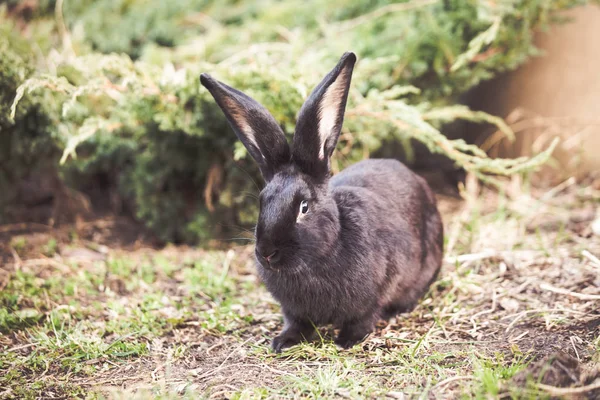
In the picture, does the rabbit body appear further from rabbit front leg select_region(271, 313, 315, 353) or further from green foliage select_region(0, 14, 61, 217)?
green foliage select_region(0, 14, 61, 217)

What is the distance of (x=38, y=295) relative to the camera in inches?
147

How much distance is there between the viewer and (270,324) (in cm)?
355

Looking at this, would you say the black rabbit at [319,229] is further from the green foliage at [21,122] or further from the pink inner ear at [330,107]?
the green foliage at [21,122]

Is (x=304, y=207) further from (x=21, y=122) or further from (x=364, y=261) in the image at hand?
(x=21, y=122)

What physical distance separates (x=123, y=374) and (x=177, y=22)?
470cm

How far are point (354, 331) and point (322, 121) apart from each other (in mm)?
1216

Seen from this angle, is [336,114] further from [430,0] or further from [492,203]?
[492,203]

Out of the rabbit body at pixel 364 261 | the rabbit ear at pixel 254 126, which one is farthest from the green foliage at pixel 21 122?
the rabbit body at pixel 364 261

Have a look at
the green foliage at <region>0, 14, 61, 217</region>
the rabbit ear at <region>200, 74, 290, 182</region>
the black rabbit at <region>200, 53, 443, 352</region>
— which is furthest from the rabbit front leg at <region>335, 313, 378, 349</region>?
the green foliage at <region>0, 14, 61, 217</region>

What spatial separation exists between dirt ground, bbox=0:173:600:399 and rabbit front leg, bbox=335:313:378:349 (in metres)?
0.09

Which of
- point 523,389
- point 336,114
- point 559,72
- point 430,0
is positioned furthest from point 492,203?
point 523,389

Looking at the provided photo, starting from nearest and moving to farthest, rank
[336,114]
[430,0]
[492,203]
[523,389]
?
[523,389], [336,114], [430,0], [492,203]

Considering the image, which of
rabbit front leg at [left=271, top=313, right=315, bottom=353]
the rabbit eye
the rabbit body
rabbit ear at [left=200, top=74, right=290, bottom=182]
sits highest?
rabbit ear at [left=200, top=74, right=290, bottom=182]

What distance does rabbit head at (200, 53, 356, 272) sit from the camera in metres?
2.74
